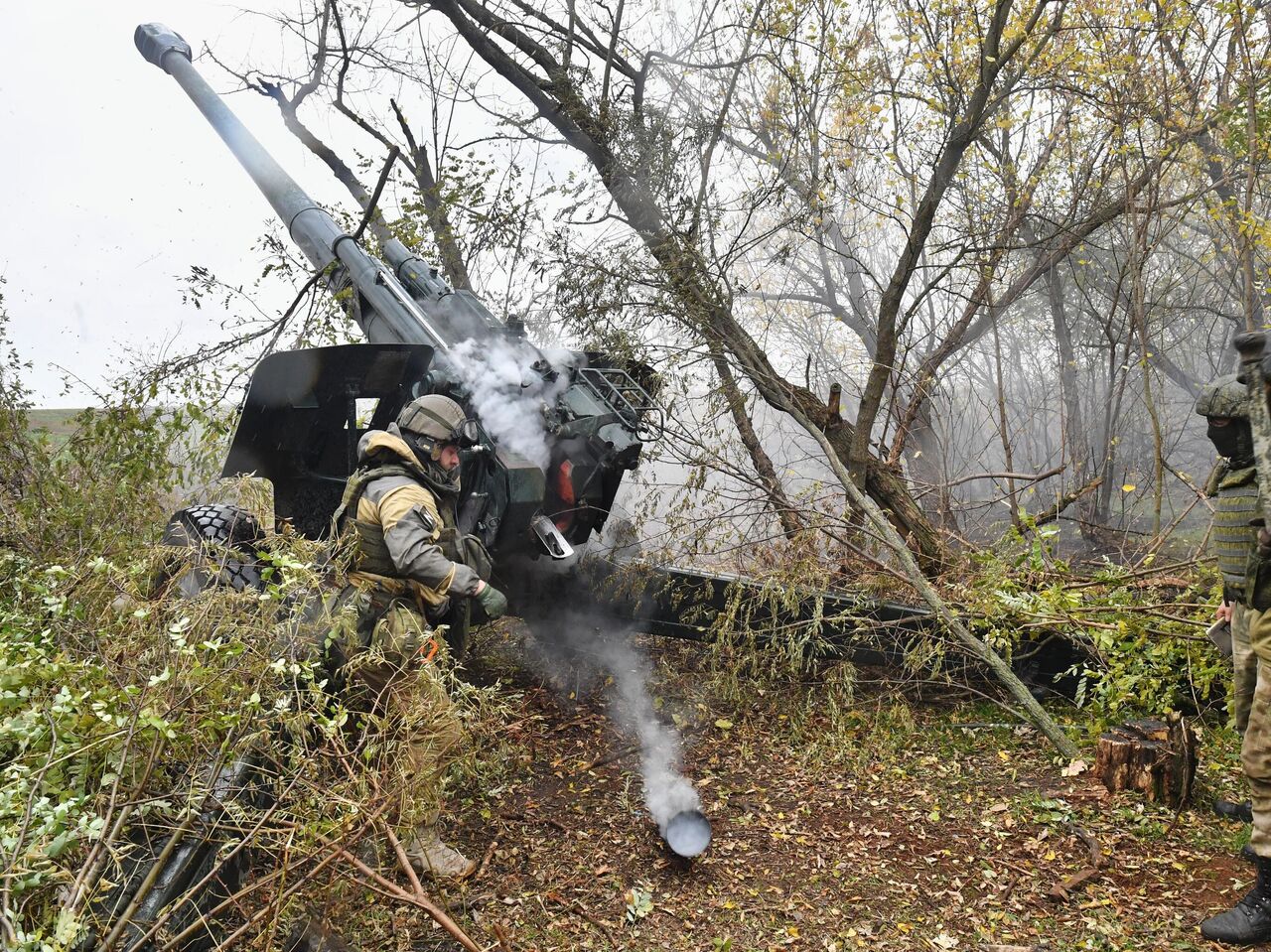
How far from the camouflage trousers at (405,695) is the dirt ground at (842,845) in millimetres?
455

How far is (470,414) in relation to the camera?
5.32 metres

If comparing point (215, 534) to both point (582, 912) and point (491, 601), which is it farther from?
point (582, 912)

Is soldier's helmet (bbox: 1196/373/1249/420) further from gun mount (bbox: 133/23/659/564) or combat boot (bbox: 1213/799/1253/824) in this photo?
gun mount (bbox: 133/23/659/564)

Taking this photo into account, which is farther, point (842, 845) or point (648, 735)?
point (648, 735)

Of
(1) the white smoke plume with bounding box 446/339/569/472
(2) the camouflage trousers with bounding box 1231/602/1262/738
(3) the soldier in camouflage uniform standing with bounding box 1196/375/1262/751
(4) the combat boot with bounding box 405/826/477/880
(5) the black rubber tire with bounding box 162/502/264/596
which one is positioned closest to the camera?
(3) the soldier in camouflage uniform standing with bounding box 1196/375/1262/751

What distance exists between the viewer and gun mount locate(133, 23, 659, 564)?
5.03m

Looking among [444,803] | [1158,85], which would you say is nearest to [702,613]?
[444,803]

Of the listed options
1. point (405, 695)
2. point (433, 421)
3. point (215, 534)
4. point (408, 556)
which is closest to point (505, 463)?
point (433, 421)

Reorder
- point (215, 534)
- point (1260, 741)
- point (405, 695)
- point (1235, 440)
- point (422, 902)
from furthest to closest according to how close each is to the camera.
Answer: point (215, 534) < point (405, 695) < point (1235, 440) < point (1260, 741) < point (422, 902)

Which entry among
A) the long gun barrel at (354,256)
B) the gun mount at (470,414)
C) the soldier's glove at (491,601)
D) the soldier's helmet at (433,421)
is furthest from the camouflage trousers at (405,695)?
the long gun barrel at (354,256)

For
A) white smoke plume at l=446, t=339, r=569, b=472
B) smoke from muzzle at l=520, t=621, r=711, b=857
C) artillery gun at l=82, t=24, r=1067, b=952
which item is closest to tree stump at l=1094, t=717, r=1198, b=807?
artillery gun at l=82, t=24, r=1067, b=952

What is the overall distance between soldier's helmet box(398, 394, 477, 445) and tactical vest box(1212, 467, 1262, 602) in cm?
341

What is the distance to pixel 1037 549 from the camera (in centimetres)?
543

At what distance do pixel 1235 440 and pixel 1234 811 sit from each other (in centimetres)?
174
